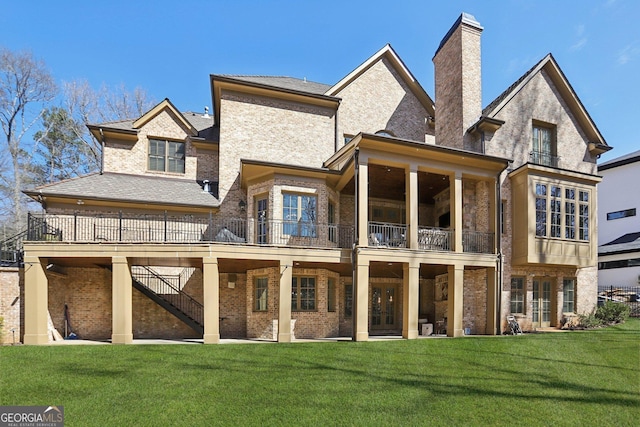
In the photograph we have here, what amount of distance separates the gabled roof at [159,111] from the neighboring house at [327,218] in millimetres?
65

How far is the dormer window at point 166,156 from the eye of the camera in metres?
17.6

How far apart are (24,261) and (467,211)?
15.7 metres

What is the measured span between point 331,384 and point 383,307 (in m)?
9.99

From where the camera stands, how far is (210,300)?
1216 cm

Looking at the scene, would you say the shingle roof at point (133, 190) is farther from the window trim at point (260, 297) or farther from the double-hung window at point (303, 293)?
the double-hung window at point (303, 293)

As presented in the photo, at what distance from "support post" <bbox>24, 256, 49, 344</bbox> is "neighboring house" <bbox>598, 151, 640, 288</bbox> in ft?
94.8

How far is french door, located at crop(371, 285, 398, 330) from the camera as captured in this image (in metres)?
17.0

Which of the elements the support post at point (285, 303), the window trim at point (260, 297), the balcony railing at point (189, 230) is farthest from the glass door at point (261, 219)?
the support post at point (285, 303)

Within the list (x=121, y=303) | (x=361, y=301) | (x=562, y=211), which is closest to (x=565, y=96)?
(x=562, y=211)

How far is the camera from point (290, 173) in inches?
577

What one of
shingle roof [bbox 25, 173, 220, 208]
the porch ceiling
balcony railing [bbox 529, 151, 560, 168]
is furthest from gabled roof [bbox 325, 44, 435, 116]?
shingle roof [bbox 25, 173, 220, 208]

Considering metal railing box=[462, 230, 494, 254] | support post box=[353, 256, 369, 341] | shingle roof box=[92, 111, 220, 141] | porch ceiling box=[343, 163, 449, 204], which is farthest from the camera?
shingle roof box=[92, 111, 220, 141]

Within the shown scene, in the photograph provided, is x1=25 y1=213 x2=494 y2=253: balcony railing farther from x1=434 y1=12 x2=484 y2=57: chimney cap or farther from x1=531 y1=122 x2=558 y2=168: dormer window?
x1=434 y1=12 x2=484 y2=57: chimney cap

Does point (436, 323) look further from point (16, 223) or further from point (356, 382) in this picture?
point (16, 223)
